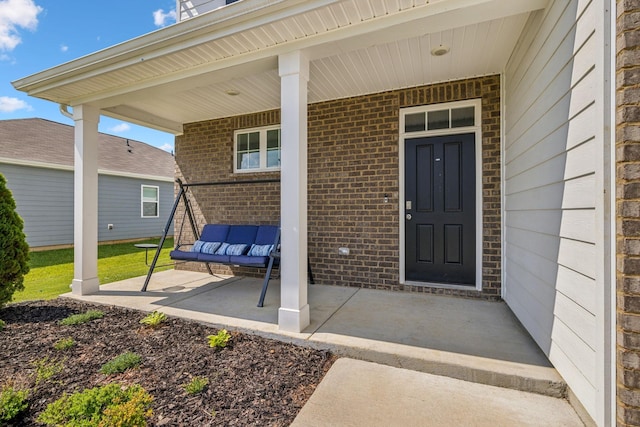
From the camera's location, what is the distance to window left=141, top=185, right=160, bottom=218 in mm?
11477

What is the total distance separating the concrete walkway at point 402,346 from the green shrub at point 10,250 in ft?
2.36

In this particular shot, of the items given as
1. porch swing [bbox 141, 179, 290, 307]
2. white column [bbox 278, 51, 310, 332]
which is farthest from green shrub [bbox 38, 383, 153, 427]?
porch swing [bbox 141, 179, 290, 307]

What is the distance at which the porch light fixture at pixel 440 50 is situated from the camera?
9.51ft

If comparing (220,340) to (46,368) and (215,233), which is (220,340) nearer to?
A: (46,368)

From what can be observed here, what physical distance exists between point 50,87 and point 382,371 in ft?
15.4

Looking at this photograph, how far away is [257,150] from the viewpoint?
4988 millimetres

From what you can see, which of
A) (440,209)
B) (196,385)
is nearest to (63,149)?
(196,385)

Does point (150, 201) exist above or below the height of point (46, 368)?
above

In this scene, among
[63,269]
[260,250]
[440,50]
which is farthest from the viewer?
[63,269]

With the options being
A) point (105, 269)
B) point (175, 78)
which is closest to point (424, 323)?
point (175, 78)

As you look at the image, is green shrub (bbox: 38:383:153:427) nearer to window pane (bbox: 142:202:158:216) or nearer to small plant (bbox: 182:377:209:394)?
small plant (bbox: 182:377:209:394)

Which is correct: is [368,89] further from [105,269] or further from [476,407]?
[105,269]

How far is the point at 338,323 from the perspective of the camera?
9.29 feet

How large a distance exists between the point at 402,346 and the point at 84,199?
13.7ft
